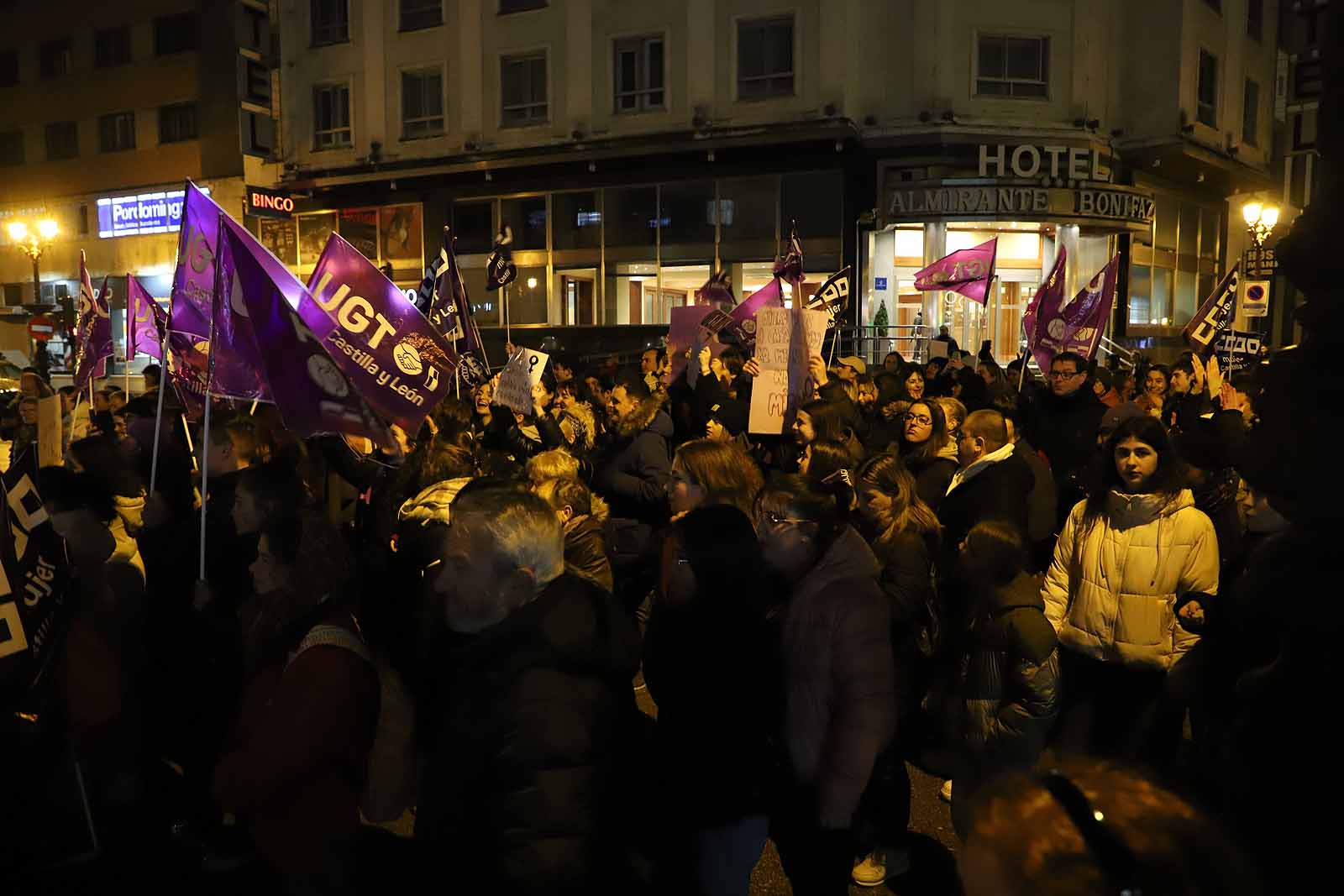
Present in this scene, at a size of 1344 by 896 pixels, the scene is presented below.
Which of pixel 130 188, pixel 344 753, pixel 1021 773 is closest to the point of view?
pixel 1021 773

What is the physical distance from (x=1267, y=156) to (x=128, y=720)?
114 feet

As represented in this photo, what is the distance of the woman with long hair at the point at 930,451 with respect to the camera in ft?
19.7

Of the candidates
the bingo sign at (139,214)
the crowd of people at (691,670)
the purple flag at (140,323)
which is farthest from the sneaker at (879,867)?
the bingo sign at (139,214)

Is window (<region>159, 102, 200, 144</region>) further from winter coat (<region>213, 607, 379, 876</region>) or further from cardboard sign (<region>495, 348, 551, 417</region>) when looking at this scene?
winter coat (<region>213, 607, 379, 876</region>)

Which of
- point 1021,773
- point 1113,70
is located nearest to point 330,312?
point 1021,773

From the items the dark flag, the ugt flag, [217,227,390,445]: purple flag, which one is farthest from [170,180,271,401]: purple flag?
the dark flag

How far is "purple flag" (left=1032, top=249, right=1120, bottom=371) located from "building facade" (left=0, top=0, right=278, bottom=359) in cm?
2461

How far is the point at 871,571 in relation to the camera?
3332 millimetres

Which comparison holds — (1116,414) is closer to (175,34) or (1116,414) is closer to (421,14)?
(421,14)

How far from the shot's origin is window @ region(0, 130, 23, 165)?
37219 millimetres

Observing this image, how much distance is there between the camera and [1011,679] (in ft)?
12.1

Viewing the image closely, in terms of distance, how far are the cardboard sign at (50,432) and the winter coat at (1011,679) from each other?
21.7 feet

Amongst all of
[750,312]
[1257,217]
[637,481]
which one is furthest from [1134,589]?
[1257,217]

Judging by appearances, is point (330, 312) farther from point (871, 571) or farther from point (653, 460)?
point (871, 571)
